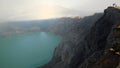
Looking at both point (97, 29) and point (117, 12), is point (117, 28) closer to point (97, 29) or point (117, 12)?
point (117, 12)

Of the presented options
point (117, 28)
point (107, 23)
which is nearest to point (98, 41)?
point (107, 23)

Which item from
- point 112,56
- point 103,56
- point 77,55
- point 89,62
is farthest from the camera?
point 77,55

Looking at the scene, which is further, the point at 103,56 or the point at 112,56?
the point at 103,56

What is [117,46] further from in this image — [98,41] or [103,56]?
[98,41]

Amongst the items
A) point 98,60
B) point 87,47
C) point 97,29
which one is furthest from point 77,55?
point 98,60

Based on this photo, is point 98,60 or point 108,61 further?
Result: point 98,60

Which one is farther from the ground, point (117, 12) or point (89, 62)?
point (117, 12)

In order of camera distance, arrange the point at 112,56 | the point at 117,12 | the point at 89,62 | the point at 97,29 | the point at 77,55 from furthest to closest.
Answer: the point at 77,55
the point at 97,29
the point at 117,12
the point at 89,62
the point at 112,56

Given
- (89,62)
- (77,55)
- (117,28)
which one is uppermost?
(117,28)

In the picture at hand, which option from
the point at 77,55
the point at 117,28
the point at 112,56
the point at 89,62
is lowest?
the point at 77,55
